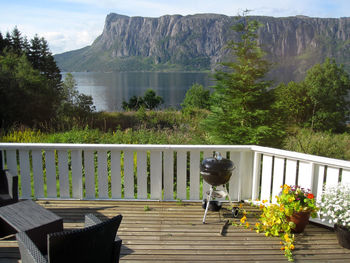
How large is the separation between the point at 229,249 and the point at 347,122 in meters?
26.1

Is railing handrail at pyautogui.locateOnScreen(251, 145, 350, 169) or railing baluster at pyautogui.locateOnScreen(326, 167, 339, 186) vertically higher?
railing handrail at pyautogui.locateOnScreen(251, 145, 350, 169)

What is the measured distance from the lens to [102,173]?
12.1 feet

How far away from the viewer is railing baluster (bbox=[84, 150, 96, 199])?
3662 millimetres

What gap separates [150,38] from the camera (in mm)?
180500

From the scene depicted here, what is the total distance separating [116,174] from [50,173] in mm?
842

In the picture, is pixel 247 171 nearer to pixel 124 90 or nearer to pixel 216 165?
pixel 216 165

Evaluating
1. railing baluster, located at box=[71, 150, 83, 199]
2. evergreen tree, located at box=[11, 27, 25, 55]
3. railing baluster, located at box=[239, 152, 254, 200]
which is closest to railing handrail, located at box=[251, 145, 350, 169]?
railing baluster, located at box=[239, 152, 254, 200]

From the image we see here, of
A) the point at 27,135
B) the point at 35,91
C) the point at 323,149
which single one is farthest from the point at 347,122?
the point at 27,135

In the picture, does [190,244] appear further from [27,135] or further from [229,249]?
[27,135]

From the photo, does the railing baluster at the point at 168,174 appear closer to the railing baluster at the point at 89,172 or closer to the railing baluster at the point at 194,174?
the railing baluster at the point at 194,174

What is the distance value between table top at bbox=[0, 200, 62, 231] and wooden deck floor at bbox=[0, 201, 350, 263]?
0.34 metres

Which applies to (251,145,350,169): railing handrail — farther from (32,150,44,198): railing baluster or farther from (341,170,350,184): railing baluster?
(32,150,44,198): railing baluster

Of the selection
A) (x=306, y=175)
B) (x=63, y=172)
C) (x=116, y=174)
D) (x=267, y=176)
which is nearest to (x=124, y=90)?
(x=63, y=172)

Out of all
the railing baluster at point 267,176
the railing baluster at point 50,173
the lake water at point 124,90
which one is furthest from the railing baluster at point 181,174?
the lake water at point 124,90
